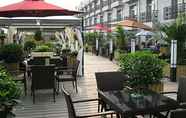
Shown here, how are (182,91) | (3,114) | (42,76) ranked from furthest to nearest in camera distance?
1. (42,76)
2. (182,91)
3. (3,114)

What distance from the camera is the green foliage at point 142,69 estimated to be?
5.59 m

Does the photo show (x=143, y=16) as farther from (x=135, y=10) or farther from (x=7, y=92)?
(x=7, y=92)

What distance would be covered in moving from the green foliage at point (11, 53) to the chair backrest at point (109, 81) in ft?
18.7

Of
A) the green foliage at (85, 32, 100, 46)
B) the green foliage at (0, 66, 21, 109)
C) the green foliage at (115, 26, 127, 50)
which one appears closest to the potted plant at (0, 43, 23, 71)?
the green foliage at (0, 66, 21, 109)

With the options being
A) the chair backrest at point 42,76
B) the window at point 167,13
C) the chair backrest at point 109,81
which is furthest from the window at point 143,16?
the chair backrest at point 109,81

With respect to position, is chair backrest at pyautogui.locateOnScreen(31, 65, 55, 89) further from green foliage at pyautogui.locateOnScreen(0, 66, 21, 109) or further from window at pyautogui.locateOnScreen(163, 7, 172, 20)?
window at pyautogui.locateOnScreen(163, 7, 172, 20)

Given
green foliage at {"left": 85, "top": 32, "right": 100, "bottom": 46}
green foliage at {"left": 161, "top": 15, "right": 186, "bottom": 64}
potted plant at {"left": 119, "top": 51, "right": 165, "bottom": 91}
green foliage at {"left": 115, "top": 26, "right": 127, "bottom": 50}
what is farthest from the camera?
green foliage at {"left": 85, "top": 32, "right": 100, "bottom": 46}

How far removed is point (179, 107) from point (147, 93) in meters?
0.64

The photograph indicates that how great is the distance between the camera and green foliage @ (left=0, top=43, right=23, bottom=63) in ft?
32.8

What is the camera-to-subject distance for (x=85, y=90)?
8.23m

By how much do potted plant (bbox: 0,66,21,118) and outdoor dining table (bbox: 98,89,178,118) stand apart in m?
1.19

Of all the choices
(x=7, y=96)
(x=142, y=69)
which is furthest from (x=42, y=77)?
(x=7, y=96)

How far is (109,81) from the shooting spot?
16.7 ft

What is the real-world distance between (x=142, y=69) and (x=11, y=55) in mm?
5812
